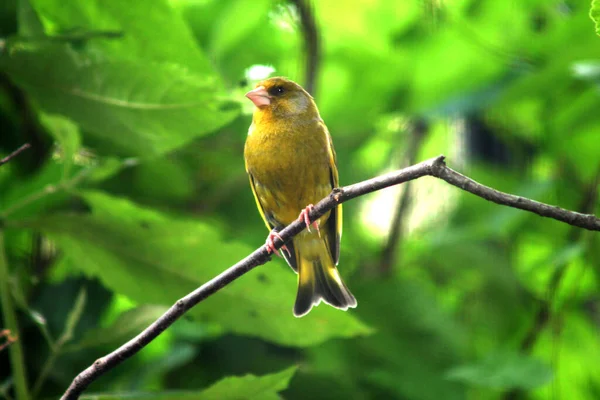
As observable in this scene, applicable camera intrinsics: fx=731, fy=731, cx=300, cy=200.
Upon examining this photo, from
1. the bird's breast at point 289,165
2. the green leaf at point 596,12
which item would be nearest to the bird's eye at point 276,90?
the bird's breast at point 289,165

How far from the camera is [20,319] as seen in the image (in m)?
1.84

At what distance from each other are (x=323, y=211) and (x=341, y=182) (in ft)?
4.34

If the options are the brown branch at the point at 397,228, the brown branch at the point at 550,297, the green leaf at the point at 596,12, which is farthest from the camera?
the brown branch at the point at 397,228

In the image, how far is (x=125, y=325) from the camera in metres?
1.31

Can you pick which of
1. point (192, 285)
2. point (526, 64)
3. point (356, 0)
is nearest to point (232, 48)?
point (356, 0)

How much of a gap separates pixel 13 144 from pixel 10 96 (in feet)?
0.44

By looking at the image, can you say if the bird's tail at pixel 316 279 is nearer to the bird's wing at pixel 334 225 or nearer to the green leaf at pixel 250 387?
the bird's wing at pixel 334 225

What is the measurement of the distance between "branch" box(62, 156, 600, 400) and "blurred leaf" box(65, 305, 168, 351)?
427 millimetres

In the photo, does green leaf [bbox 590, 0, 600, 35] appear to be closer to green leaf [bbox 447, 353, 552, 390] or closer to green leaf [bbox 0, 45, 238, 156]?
green leaf [bbox 0, 45, 238, 156]

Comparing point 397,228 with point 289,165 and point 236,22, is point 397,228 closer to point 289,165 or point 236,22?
point 236,22

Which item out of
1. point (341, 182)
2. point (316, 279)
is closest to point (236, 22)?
point (341, 182)

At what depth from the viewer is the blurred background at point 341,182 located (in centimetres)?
136

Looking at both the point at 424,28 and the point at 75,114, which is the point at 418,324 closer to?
the point at 424,28

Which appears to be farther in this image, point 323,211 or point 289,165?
point 289,165
